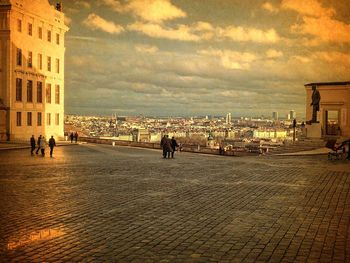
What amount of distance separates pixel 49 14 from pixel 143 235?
43655 millimetres

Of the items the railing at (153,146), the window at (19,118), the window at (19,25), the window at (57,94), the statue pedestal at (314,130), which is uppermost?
the window at (19,25)

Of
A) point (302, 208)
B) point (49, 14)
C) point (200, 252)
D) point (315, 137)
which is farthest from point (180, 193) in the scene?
point (49, 14)

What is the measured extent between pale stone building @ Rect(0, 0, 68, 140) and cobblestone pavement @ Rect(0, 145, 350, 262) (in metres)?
A: 26.7

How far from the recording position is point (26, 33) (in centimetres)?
4244

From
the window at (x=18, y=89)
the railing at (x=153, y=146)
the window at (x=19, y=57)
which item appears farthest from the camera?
the window at (x=18, y=89)

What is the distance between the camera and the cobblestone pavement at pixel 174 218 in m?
6.70

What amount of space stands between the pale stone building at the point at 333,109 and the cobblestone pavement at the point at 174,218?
58.2ft

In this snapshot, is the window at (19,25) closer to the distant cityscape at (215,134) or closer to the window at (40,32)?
the window at (40,32)

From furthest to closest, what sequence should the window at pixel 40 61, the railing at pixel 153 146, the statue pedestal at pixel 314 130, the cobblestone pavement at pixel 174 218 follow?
the window at pixel 40 61
the railing at pixel 153 146
the statue pedestal at pixel 314 130
the cobblestone pavement at pixel 174 218

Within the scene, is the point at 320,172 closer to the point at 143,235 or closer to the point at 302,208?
the point at 302,208

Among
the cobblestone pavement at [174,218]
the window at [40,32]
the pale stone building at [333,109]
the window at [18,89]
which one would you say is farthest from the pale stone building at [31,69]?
the pale stone building at [333,109]

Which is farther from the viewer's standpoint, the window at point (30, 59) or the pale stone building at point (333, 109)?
the window at point (30, 59)

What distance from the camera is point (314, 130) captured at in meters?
31.2

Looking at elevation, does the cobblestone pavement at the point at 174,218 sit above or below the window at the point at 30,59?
below
